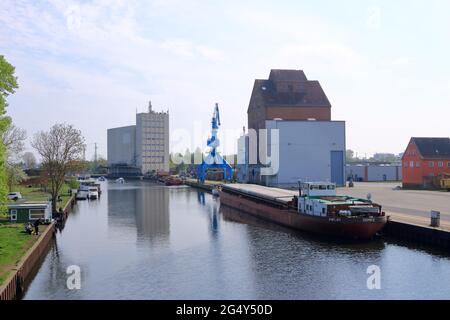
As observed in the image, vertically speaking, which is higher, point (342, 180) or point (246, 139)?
point (246, 139)

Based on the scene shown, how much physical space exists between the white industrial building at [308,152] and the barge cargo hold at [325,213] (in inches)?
1220

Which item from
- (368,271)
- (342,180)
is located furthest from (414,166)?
(368,271)

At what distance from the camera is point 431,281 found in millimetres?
28594

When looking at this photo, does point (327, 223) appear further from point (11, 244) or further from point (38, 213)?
point (38, 213)

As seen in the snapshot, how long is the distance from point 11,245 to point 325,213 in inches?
992

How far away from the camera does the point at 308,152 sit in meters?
94.9

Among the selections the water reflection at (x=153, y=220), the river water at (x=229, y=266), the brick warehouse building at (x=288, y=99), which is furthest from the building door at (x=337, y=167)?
the river water at (x=229, y=266)

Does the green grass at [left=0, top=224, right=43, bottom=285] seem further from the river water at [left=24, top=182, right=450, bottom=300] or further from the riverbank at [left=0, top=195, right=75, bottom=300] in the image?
the river water at [left=24, top=182, right=450, bottom=300]

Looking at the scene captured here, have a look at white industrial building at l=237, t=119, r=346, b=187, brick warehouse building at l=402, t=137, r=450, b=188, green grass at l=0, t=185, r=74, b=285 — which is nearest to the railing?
green grass at l=0, t=185, r=74, b=285

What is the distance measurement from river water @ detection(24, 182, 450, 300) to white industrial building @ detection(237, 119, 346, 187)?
140 feet

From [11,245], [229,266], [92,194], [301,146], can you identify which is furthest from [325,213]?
[92,194]

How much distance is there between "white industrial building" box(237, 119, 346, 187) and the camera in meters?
94.1

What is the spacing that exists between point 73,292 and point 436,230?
1024 inches
